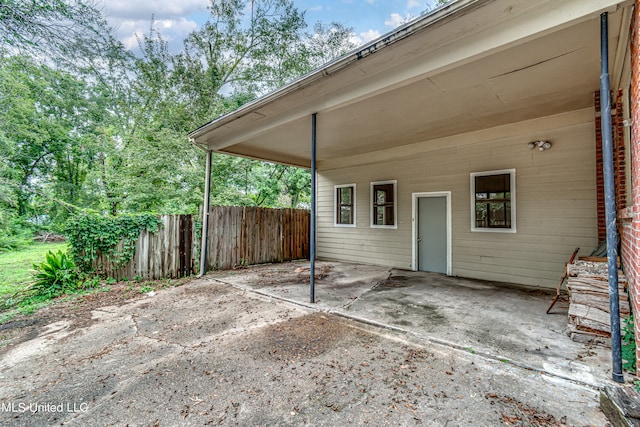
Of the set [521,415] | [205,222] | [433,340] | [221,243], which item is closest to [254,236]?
[221,243]

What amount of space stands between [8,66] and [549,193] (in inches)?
389

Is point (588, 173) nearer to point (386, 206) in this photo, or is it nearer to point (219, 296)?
point (386, 206)

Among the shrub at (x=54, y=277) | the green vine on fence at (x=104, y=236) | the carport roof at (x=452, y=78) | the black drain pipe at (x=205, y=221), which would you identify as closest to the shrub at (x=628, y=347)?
the carport roof at (x=452, y=78)

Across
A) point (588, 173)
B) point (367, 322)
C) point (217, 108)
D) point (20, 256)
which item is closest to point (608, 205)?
point (367, 322)

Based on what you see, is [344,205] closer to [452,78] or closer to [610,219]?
[452,78]

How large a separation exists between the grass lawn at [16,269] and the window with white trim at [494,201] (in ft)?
29.1

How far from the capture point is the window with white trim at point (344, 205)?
8.03 m

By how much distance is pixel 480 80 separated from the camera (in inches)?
140

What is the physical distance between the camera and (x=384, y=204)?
7328 mm

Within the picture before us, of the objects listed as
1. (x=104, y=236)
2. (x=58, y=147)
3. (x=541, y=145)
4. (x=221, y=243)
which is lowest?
(x=221, y=243)

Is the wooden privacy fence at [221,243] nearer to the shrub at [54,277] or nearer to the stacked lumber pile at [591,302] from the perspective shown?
the shrub at [54,277]

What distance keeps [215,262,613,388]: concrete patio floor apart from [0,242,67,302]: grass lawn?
365 cm

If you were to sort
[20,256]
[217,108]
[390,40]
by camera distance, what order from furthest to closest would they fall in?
[217,108], [20,256], [390,40]

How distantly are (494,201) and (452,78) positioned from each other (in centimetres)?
312
